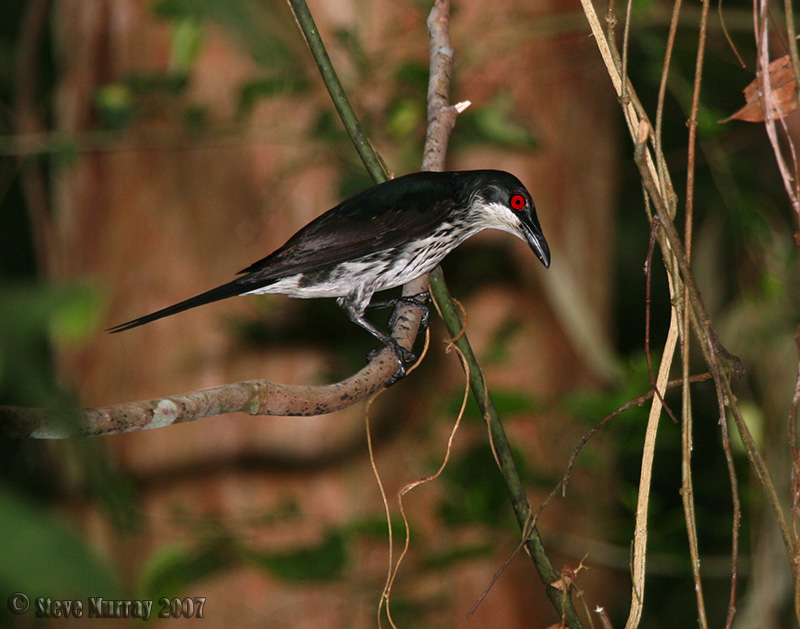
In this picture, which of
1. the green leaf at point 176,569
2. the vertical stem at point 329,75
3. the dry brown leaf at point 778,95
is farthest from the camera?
the green leaf at point 176,569

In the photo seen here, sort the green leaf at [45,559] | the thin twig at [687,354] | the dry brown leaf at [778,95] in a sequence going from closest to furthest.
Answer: the green leaf at [45,559] → the thin twig at [687,354] → the dry brown leaf at [778,95]

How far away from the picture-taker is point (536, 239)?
3.11 m

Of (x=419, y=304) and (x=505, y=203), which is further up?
(x=505, y=203)

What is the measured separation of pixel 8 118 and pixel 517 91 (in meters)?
3.01

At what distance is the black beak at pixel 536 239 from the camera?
10.1ft

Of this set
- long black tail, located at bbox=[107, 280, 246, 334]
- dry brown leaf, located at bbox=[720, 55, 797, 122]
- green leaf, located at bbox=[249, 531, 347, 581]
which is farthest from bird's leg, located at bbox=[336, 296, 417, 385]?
green leaf, located at bbox=[249, 531, 347, 581]

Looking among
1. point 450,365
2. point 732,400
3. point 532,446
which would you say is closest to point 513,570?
point 532,446

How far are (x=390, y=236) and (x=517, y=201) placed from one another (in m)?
0.53

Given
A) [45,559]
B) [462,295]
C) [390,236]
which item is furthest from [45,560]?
[462,295]

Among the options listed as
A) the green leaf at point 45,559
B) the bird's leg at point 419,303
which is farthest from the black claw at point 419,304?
the green leaf at point 45,559

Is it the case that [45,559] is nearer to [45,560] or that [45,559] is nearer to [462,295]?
[45,560]

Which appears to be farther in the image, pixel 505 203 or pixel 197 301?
pixel 505 203

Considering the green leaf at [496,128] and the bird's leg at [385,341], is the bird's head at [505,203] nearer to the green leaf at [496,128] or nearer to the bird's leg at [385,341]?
the bird's leg at [385,341]

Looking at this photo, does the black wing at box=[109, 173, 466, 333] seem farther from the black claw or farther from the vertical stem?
the vertical stem
